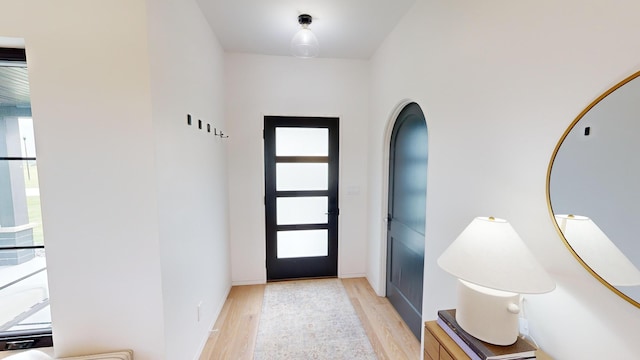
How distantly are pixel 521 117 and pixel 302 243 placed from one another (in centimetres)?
271

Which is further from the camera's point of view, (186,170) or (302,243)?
(302,243)

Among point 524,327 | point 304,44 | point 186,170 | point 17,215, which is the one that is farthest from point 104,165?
point 524,327

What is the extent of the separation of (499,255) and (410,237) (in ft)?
4.52

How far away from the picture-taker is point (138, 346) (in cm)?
137

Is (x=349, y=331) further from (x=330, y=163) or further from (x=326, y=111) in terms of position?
(x=326, y=111)

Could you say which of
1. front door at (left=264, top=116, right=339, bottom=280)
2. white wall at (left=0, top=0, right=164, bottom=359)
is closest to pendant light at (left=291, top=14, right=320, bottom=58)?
front door at (left=264, top=116, right=339, bottom=280)

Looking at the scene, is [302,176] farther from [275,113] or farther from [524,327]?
[524,327]

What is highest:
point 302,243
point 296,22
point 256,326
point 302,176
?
point 296,22

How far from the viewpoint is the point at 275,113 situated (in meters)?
3.15

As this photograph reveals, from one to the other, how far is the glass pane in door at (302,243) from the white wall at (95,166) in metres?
1.99

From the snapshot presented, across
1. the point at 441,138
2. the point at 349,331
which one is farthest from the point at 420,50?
the point at 349,331

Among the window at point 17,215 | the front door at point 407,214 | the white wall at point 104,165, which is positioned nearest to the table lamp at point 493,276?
the front door at point 407,214

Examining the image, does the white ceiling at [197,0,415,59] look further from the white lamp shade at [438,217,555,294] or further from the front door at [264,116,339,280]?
the white lamp shade at [438,217,555,294]

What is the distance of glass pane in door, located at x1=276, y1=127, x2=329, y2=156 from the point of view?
3.21m
